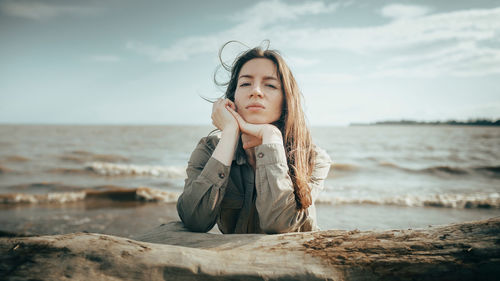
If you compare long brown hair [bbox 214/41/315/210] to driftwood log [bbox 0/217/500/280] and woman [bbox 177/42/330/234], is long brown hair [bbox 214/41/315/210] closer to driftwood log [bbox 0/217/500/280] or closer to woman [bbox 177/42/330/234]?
A: woman [bbox 177/42/330/234]

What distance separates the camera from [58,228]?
545cm

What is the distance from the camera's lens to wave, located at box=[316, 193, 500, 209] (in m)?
7.47

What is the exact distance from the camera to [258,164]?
241cm

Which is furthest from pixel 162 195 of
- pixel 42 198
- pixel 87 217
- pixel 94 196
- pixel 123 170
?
pixel 123 170

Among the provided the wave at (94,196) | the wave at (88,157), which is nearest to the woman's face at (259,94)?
the wave at (94,196)

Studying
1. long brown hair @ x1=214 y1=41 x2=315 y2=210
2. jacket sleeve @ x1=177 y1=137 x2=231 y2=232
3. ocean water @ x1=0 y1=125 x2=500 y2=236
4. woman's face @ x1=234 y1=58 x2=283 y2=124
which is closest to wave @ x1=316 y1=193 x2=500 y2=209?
ocean water @ x1=0 y1=125 x2=500 y2=236

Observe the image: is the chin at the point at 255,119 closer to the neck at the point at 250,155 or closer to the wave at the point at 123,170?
the neck at the point at 250,155

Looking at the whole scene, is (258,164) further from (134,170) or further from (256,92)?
(134,170)

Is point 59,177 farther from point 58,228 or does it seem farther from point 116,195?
point 58,228

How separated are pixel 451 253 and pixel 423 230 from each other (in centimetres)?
25

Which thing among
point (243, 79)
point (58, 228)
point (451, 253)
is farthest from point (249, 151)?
point (58, 228)

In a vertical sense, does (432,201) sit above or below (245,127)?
below

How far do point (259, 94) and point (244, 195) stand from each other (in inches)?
38.3

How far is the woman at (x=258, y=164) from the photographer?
228 centimetres
